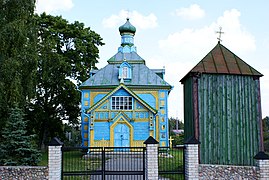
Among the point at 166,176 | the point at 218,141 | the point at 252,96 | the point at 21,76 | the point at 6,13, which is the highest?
the point at 6,13

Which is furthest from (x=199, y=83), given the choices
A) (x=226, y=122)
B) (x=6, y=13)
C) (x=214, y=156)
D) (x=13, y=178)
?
(x=6, y=13)

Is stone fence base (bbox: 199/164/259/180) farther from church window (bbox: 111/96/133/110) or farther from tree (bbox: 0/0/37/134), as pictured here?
church window (bbox: 111/96/133/110)

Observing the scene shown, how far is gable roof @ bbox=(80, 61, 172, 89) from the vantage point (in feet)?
78.3

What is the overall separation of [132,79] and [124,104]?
242cm

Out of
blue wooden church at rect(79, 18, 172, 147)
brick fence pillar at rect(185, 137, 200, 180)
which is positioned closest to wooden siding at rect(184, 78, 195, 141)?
brick fence pillar at rect(185, 137, 200, 180)

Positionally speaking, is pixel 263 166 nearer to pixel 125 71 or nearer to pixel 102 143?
pixel 102 143

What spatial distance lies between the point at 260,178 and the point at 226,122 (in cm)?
338

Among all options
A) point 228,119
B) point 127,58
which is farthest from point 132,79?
point 228,119

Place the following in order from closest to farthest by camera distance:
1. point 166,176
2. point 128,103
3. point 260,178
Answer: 1. point 260,178
2. point 166,176
3. point 128,103

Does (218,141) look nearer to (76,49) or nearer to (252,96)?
(252,96)

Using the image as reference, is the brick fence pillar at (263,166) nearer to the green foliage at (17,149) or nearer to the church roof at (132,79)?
the green foliage at (17,149)

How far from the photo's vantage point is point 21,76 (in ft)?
54.0

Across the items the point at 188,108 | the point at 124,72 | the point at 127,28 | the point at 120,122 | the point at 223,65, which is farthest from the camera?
the point at 127,28

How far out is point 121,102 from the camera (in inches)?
882
